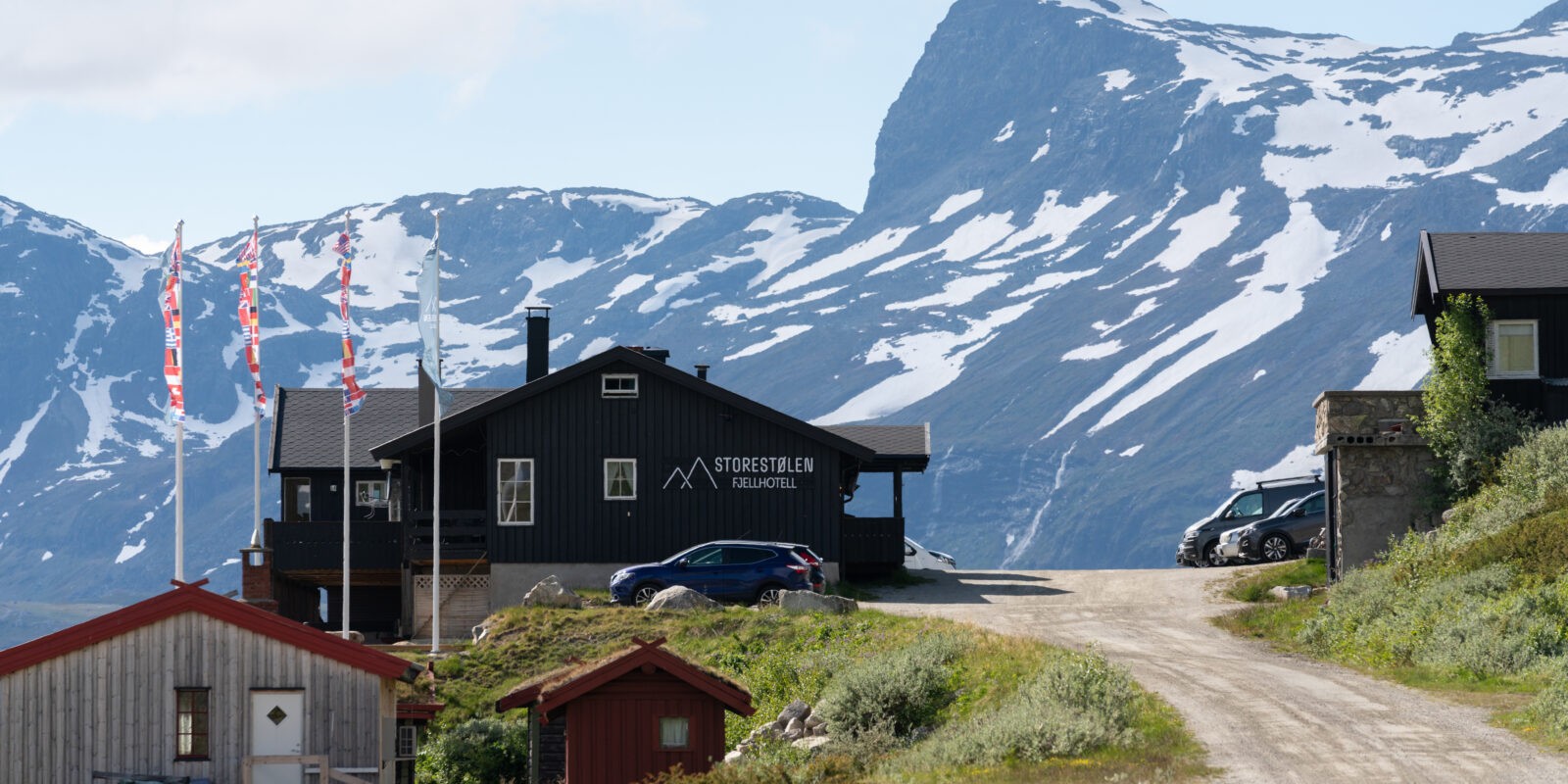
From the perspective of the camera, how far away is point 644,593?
44969 millimetres

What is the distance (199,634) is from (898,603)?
19.2 metres

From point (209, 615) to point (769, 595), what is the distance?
15802 mm

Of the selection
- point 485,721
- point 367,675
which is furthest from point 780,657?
point 367,675

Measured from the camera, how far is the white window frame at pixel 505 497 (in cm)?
4903

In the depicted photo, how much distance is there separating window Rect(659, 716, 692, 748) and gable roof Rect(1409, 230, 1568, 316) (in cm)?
2272

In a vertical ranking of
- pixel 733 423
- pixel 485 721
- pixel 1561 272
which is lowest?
pixel 485 721

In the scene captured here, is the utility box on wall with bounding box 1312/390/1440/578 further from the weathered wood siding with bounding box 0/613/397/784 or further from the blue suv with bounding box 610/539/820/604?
the weathered wood siding with bounding box 0/613/397/784

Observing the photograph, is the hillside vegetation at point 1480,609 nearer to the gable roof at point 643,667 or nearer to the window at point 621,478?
the gable roof at point 643,667

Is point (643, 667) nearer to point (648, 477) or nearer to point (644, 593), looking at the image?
point (644, 593)

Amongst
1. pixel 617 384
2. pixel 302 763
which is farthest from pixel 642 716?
pixel 617 384

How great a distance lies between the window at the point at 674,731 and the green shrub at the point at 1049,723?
14.4 feet

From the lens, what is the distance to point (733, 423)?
50.0 metres

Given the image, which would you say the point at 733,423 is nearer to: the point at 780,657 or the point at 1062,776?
the point at 780,657

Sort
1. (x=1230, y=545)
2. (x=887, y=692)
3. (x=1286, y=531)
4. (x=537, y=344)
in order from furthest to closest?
(x=537, y=344) < (x=1230, y=545) < (x=1286, y=531) < (x=887, y=692)
